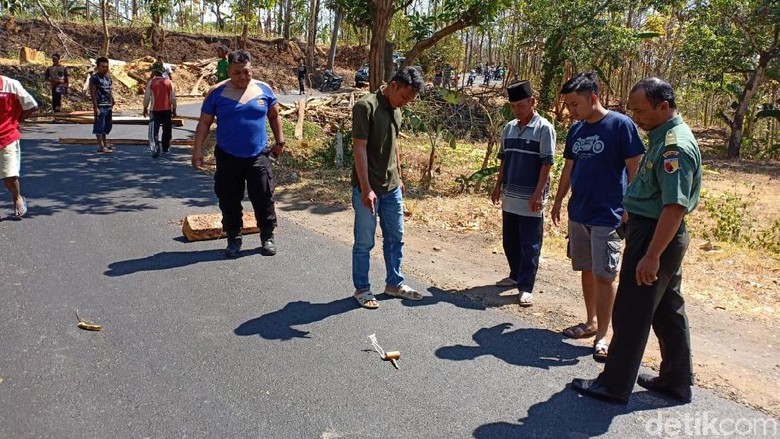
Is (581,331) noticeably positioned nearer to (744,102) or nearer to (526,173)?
(526,173)

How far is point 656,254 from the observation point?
9.91 ft

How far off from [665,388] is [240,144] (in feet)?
13.0

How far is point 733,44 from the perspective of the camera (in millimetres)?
16516

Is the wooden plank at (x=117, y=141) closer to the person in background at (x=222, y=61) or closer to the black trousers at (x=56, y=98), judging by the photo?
the person in background at (x=222, y=61)

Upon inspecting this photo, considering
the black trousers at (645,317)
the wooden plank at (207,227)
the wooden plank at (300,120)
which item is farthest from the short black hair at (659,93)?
the wooden plank at (300,120)

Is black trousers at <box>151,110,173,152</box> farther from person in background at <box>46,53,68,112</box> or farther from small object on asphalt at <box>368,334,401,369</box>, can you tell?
person in background at <box>46,53,68,112</box>

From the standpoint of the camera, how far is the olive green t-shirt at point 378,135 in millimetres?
4352

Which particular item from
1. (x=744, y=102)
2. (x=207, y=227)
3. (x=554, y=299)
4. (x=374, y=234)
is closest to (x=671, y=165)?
(x=374, y=234)

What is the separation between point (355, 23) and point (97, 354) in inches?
363

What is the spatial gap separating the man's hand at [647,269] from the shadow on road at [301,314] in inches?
72.5

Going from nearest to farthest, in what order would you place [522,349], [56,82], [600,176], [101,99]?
[600,176]
[522,349]
[101,99]
[56,82]

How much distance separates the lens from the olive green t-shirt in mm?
4352

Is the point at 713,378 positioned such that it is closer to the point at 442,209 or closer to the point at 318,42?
the point at 442,209

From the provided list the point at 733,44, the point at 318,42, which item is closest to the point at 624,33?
the point at 733,44
